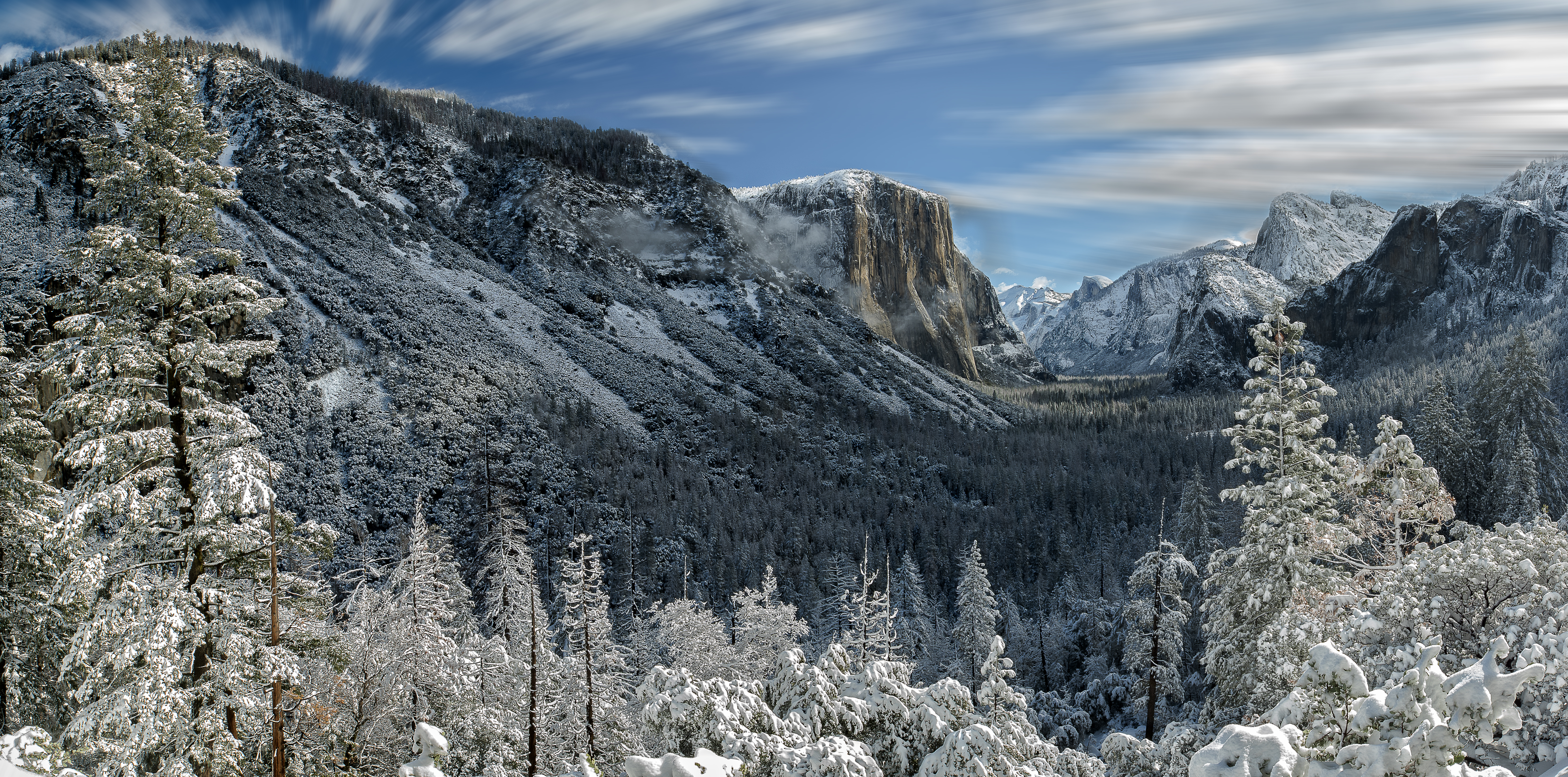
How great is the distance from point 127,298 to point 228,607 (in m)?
4.46

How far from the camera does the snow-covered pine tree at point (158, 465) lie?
885 centimetres

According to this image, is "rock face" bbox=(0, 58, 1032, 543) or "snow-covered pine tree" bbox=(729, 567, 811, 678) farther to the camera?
"rock face" bbox=(0, 58, 1032, 543)

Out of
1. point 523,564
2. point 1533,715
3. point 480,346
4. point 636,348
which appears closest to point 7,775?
point 1533,715

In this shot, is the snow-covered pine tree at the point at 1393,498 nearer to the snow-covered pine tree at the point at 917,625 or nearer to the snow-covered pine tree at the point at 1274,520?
the snow-covered pine tree at the point at 1274,520

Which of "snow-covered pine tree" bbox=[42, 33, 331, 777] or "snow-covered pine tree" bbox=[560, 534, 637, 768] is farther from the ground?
"snow-covered pine tree" bbox=[42, 33, 331, 777]

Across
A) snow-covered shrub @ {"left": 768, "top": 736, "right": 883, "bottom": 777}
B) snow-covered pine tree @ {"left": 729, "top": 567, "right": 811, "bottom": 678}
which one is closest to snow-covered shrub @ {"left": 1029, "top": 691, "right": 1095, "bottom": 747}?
snow-covered pine tree @ {"left": 729, "top": 567, "right": 811, "bottom": 678}

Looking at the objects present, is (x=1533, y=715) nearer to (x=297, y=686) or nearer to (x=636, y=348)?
(x=297, y=686)

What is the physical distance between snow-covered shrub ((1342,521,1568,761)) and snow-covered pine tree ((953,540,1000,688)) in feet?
88.7

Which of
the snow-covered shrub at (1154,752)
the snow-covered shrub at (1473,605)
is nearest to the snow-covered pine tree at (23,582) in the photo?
the snow-covered shrub at (1154,752)

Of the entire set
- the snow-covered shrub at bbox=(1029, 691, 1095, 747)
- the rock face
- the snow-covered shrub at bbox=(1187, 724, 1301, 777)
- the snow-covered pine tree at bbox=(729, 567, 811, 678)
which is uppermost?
the rock face

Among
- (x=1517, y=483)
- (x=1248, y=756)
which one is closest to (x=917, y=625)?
(x=1517, y=483)

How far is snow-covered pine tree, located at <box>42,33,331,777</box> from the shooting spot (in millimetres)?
8852

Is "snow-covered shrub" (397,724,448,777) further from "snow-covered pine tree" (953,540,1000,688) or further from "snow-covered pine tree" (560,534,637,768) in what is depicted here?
"snow-covered pine tree" (953,540,1000,688)

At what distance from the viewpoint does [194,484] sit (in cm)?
959
